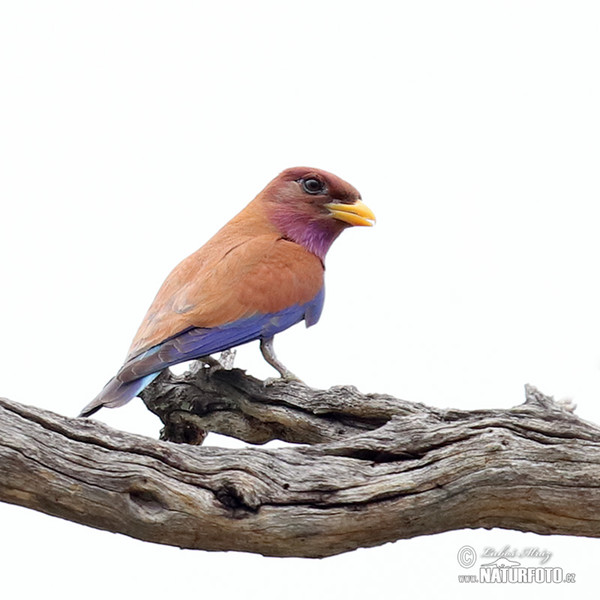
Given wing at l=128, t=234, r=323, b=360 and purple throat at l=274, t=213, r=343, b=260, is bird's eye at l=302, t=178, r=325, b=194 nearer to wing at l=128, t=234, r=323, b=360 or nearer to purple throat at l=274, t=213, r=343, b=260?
purple throat at l=274, t=213, r=343, b=260

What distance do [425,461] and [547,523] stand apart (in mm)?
586

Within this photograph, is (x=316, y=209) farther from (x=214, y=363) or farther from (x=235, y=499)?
(x=235, y=499)

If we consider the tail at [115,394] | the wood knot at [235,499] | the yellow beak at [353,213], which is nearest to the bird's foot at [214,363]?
the tail at [115,394]

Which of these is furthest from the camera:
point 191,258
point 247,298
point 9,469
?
point 191,258

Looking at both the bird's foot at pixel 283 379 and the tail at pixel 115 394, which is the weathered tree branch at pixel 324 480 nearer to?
the tail at pixel 115 394

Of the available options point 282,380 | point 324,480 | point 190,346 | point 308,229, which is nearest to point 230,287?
point 190,346

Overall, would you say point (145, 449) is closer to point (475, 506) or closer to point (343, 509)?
point (343, 509)

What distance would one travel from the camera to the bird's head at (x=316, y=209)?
5.51 meters

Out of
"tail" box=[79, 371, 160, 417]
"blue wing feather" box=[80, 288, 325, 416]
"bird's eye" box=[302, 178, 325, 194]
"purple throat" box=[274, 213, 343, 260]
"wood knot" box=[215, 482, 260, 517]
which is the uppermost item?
"bird's eye" box=[302, 178, 325, 194]

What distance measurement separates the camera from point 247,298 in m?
4.98

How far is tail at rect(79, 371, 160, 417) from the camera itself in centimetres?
450

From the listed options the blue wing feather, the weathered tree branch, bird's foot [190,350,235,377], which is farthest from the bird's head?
the weathered tree branch

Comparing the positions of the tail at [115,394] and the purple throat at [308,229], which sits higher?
the purple throat at [308,229]

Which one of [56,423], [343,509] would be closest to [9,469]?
[56,423]
